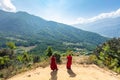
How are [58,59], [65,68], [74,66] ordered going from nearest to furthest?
[65,68]
[74,66]
[58,59]

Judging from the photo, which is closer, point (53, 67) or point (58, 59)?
point (53, 67)

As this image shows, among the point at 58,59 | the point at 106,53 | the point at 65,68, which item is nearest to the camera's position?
the point at 65,68

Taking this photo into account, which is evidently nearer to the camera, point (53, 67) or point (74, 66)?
point (53, 67)

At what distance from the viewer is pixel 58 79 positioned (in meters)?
23.5

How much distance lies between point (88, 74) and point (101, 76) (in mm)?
1525

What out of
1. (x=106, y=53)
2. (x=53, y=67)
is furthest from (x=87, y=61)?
(x=106, y=53)

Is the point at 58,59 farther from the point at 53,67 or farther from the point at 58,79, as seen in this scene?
the point at 58,79

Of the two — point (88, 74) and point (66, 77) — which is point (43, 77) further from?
point (88, 74)

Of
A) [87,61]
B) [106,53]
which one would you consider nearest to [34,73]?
[87,61]

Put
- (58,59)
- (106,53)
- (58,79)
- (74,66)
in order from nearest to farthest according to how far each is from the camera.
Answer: (58,79), (74,66), (58,59), (106,53)

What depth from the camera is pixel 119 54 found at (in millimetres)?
62719

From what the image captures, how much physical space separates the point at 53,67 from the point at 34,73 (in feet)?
8.01

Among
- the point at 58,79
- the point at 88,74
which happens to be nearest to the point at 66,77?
the point at 58,79

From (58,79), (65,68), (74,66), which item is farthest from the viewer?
(74,66)
